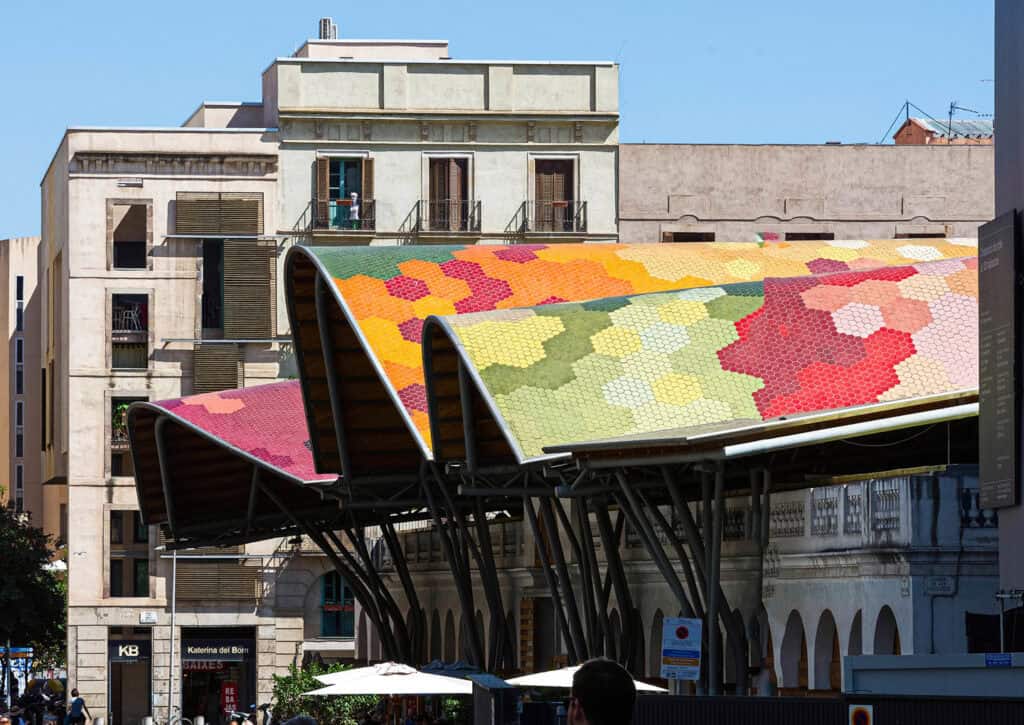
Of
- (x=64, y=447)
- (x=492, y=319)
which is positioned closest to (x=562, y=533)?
(x=492, y=319)

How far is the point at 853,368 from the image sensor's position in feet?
119

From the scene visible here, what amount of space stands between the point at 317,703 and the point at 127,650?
19.3 meters

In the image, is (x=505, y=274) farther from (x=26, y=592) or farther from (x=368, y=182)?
(x=26, y=592)

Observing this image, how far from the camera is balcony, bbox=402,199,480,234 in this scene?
232 feet

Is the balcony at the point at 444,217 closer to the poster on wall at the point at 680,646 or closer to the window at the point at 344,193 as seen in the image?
the window at the point at 344,193

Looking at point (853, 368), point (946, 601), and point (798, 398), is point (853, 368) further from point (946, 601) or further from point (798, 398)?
point (946, 601)

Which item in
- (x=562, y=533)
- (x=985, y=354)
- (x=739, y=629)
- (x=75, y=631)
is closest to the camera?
(x=985, y=354)

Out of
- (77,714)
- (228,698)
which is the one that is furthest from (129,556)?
(77,714)

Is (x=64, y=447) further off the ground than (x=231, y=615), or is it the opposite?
(x=64, y=447)

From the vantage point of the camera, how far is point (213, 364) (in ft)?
233

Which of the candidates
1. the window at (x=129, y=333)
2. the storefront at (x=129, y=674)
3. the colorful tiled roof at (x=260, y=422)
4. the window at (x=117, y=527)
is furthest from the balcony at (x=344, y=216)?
the colorful tiled roof at (x=260, y=422)

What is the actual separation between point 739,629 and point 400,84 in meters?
38.6

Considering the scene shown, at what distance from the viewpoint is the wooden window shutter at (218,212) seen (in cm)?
7081

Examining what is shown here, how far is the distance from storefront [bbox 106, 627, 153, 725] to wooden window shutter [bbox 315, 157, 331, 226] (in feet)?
46.1
